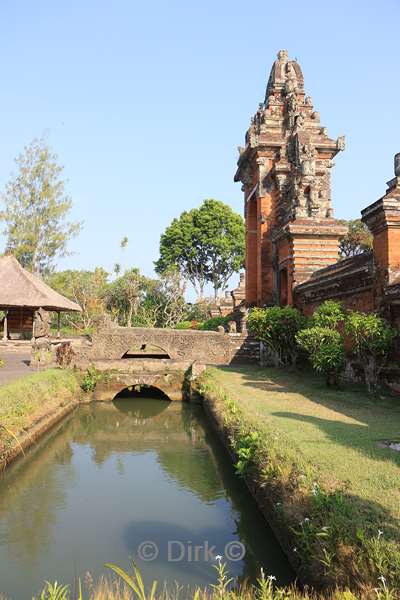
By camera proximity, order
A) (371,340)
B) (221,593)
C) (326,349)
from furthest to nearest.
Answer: (326,349), (371,340), (221,593)

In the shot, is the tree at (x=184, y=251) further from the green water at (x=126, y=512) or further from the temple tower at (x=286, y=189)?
the green water at (x=126, y=512)

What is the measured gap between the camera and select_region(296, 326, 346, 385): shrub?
412 inches

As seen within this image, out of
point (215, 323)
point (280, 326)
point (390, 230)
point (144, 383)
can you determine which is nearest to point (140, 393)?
point (144, 383)

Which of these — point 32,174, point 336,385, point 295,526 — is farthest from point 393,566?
point 32,174

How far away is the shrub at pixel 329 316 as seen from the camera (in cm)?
1113

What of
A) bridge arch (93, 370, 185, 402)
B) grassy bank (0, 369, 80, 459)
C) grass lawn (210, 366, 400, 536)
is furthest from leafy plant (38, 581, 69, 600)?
bridge arch (93, 370, 185, 402)

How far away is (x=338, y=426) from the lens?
288 inches

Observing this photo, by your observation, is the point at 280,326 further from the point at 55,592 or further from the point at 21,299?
the point at 21,299

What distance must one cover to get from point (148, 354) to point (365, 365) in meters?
14.9

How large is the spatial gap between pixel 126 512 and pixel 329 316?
6311 mm

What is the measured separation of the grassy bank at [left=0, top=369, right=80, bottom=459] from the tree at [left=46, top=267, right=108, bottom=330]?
73.8 feet

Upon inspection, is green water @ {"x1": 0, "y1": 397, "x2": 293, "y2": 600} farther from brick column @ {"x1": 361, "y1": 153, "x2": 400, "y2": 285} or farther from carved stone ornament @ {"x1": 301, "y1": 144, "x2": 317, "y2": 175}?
carved stone ornament @ {"x1": 301, "y1": 144, "x2": 317, "y2": 175}

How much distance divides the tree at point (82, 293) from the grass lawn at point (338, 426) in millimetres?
26705

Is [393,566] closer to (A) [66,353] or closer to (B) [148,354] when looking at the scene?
(A) [66,353]
